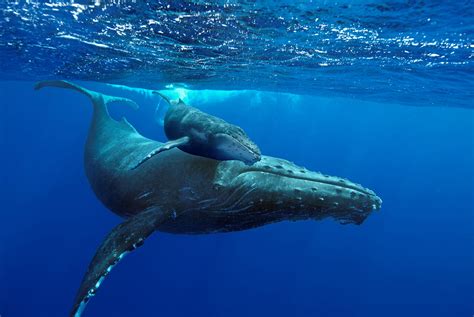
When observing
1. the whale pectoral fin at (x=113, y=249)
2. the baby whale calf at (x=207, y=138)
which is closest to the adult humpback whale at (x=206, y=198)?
the whale pectoral fin at (x=113, y=249)

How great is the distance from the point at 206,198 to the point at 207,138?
1.06 meters

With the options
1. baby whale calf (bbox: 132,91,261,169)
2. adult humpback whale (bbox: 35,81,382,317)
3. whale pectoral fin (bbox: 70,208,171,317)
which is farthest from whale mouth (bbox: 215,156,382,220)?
whale pectoral fin (bbox: 70,208,171,317)

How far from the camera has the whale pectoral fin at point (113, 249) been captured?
4516 millimetres

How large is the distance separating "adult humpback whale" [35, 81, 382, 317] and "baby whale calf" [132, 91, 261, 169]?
1.43 ft

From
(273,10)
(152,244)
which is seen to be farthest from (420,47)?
(152,244)

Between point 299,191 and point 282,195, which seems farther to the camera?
point 282,195

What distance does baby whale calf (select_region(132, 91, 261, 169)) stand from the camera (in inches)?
190

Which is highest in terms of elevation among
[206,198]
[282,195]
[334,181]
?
[334,181]

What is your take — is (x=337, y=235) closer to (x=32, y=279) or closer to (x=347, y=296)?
(x=347, y=296)

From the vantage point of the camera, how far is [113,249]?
488cm

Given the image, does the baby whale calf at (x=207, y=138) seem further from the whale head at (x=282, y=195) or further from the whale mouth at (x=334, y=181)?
the whale mouth at (x=334, y=181)

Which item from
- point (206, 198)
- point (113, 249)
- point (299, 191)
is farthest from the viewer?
point (206, 198)

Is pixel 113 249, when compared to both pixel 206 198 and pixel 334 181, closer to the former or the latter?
pixel 206 198

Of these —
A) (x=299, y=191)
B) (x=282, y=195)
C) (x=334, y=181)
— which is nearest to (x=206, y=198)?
(x=282, y=195)
